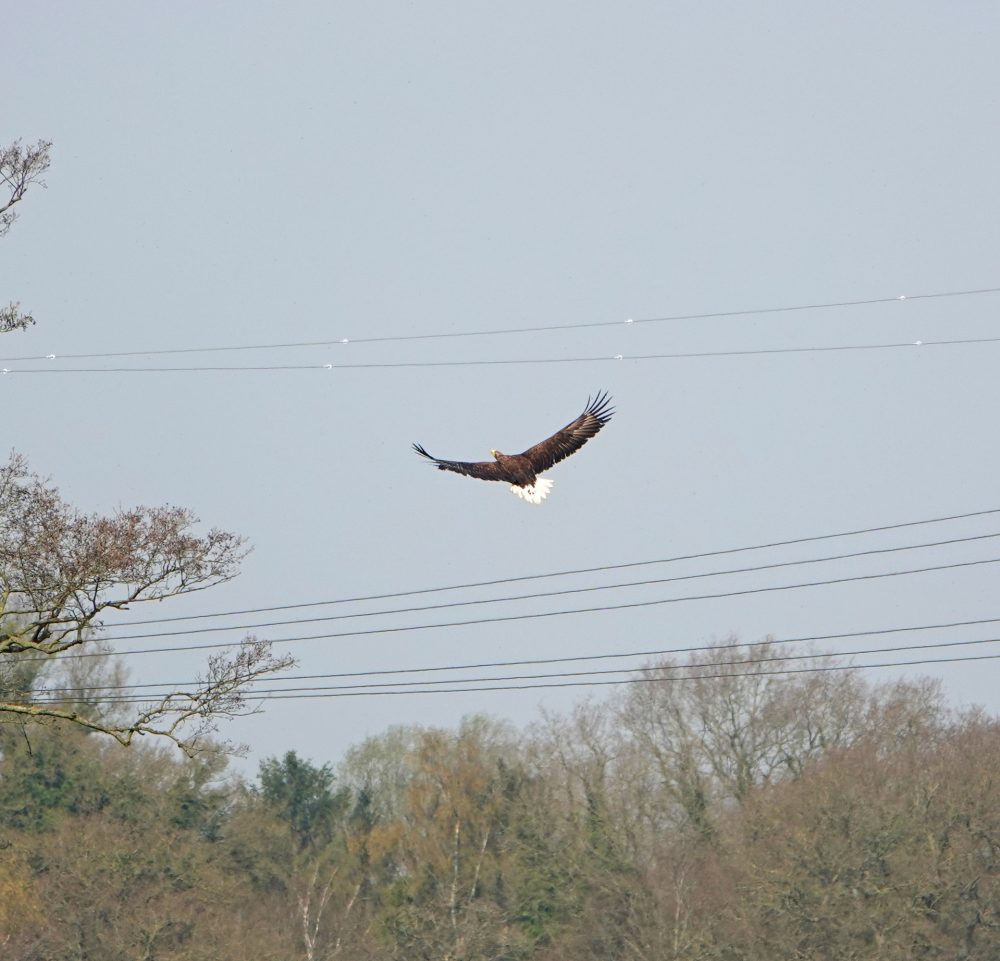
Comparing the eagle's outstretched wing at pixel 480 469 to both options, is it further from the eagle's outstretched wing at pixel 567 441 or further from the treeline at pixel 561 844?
the treeline at pixel 561 844

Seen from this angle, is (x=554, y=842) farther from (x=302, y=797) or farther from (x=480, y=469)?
(x=480, y=469)

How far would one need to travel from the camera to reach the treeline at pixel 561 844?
4525 cm

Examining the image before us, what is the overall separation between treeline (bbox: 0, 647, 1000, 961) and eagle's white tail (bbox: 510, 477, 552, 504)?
24425 millimetres

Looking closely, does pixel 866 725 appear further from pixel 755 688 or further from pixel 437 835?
pixel 437 835

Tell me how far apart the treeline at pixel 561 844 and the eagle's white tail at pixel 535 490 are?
24.4m

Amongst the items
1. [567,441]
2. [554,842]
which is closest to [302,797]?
[554,842]

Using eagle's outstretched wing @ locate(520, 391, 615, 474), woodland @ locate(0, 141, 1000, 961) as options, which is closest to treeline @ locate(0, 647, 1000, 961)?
woodland @ locate(0, 141, 1000, 961)

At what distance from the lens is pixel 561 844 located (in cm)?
5634

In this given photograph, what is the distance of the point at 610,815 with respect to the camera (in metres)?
55.7

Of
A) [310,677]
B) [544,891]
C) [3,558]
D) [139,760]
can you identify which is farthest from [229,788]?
[3,558]

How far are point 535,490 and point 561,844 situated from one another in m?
35.9

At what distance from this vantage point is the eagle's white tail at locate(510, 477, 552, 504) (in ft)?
71.9

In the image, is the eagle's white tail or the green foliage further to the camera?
the green foliage

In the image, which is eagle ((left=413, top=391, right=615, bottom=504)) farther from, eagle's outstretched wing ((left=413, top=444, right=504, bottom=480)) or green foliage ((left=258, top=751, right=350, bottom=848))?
green foliage ((left=258, top=751, right=350, bottom=848))
